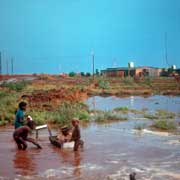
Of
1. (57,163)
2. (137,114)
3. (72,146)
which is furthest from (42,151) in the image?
(137,114)

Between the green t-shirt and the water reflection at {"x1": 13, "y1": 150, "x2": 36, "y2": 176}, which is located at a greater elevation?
the green t-shirt

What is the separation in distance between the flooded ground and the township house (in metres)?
79.5

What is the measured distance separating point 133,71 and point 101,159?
88.3 metres

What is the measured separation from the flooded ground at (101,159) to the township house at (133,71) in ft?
261

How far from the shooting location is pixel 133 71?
9956 cm

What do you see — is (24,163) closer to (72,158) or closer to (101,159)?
(72,158)

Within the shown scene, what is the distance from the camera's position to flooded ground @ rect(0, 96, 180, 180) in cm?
1016

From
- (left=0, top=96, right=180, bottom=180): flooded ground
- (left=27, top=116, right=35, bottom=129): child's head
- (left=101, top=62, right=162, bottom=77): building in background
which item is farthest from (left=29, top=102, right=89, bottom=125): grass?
(left=101, top=62, right=162, bottom=77): building in background

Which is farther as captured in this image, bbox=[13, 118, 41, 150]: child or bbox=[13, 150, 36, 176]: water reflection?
bbox=[13, 118, 41, 150]: child

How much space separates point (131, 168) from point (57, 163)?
195cm

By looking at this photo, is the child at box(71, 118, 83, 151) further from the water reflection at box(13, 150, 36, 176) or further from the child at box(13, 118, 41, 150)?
the water reflection at box(13, 150, 36, 176)

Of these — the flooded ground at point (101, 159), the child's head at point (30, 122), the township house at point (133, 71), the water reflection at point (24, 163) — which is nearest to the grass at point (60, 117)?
the flooded ground at point (101, 159)

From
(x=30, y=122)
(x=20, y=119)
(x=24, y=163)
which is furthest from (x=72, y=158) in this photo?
(x=20, y=119)

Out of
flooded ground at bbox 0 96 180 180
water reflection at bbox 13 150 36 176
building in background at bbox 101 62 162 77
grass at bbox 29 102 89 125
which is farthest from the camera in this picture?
building in background at bbox 101 62 162 77
